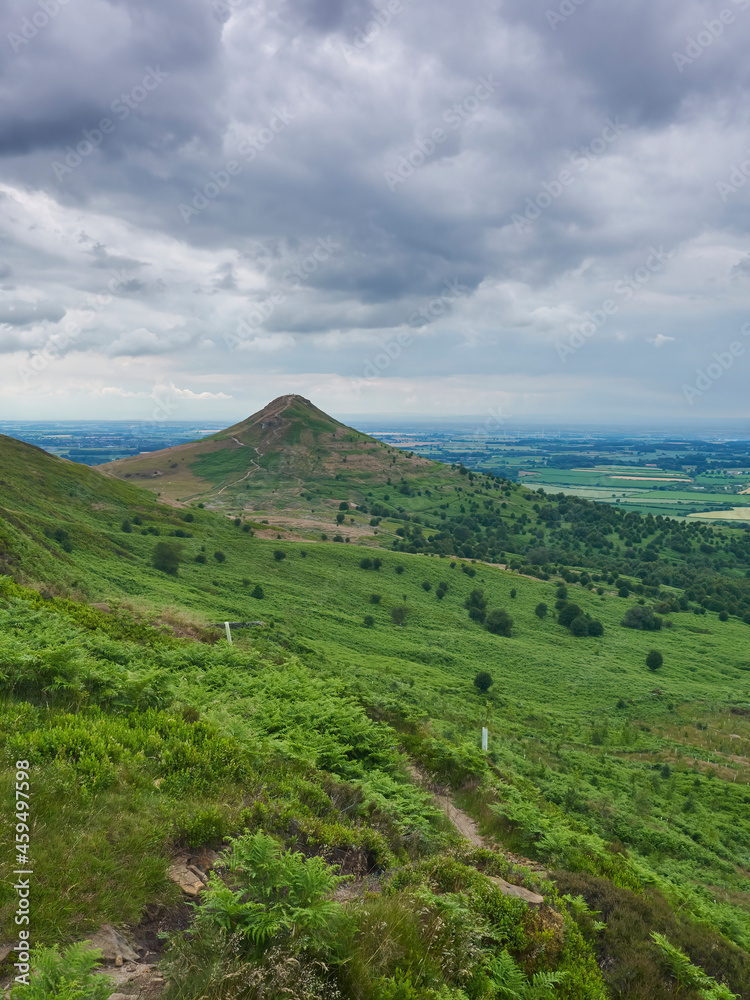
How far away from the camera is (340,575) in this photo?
229 ft

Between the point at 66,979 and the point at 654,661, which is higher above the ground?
the point at 66,979

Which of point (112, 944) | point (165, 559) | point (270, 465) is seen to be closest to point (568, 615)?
point (165, 559)

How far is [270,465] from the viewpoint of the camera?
552 ft

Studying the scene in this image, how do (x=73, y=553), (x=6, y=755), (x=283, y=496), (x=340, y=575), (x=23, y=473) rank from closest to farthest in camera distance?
(x=6, y=755), (x=73, y=553), (x=23, y=473), (x=340, y=575), (x=283, y=496)

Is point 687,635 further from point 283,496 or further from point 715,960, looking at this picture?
point 283,496

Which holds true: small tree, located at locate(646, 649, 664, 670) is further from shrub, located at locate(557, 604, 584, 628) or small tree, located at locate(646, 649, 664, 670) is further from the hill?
the hill

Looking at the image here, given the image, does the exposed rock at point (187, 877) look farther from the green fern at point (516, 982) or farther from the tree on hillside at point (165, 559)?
the tree on hillside at point (165, 559)

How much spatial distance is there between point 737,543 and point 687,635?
3832 inches

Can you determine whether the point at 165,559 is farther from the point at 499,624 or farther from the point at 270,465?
the point at 270,465

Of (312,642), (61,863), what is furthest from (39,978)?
(312,642)

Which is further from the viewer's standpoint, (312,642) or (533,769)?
(312,642)

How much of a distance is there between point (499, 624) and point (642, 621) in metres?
26.8

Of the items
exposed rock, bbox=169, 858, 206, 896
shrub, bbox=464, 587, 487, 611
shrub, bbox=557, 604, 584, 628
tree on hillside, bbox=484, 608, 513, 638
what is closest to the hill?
shrub, bbox=464, 587, 487, 611

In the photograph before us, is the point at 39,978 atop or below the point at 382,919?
atop
